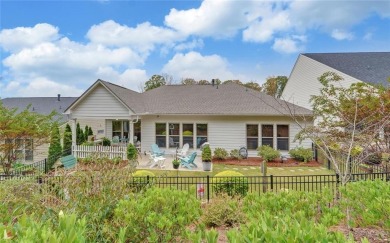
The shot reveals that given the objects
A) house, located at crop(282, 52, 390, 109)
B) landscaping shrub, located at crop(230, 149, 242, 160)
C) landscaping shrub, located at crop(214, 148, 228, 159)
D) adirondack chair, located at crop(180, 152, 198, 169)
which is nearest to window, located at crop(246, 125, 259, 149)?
landscaping shrub, located at crop(230, 149, 242, 160)

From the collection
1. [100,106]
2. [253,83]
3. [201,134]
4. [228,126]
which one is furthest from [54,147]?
[253,83]

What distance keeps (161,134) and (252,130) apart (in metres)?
6.53

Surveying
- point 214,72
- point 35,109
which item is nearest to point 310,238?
point 35,109

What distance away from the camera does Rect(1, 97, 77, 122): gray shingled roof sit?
84.2ft

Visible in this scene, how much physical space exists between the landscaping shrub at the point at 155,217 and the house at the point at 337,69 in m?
18.4

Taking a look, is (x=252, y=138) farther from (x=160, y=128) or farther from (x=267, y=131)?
(x=160, y=128)

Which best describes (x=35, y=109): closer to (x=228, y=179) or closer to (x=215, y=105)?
(x=215, y=105)

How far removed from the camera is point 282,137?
1758 cm

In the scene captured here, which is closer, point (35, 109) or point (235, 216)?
point (235, 216)

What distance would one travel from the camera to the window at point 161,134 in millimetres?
18891

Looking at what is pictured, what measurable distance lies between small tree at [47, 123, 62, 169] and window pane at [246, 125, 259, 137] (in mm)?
12129

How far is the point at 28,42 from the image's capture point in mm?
17094

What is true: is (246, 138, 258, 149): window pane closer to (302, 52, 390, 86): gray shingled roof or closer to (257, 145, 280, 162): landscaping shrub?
(257, 145, 280, 162): landscaping shrub

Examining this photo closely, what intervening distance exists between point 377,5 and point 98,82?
2213 cm
